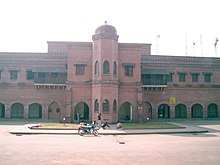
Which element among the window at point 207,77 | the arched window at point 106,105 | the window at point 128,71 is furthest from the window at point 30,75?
the window at point 207,77

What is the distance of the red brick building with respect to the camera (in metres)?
30.5

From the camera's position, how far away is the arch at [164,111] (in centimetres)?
3684

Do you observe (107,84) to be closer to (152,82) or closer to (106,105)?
(106,105)

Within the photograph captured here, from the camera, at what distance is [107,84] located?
29812mm

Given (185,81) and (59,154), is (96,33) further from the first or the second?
(59,154)

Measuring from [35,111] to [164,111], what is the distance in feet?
59.5

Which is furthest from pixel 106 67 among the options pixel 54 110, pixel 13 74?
pixel 13 74

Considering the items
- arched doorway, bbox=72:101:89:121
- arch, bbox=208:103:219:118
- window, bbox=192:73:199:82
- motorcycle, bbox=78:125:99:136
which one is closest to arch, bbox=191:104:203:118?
arch, bbox=208:103:219:118

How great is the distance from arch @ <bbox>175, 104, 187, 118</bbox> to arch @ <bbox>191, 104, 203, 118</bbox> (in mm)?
1333

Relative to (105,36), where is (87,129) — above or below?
below

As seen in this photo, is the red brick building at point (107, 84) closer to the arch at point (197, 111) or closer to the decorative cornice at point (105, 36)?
the arch at point (197, 111)

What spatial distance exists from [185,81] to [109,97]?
523 inches

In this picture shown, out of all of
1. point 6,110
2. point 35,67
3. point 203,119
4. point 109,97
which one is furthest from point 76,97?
point 203,119

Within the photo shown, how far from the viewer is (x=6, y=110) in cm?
3456
